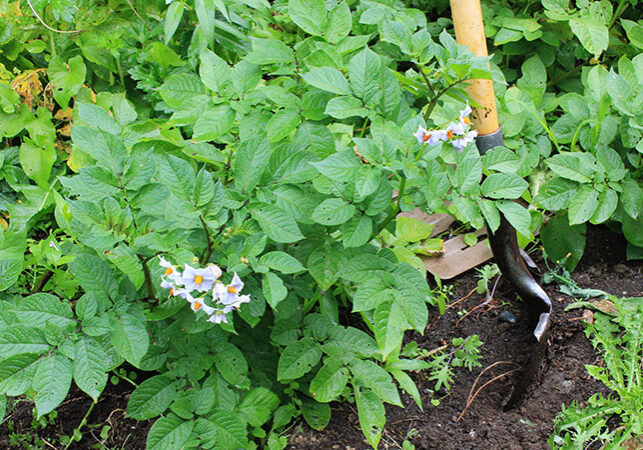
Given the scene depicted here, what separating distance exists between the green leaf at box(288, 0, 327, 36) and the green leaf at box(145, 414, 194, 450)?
92cm

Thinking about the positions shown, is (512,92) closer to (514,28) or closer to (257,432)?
(514,28)

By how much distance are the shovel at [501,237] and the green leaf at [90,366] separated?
930 millimetres

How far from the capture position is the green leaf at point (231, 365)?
138cm

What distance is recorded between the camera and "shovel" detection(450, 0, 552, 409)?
1.65m

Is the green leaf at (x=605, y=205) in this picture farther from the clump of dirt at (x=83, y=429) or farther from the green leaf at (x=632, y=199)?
the clump of dirt at (x=83, y=429)

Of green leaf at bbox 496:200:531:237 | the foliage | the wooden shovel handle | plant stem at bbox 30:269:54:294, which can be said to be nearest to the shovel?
the wooden shovel handle

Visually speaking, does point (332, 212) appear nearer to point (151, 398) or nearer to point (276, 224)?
point (276, 224)

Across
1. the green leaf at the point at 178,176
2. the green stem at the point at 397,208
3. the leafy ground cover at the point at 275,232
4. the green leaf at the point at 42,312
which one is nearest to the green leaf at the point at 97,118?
the leafy ground cover at the point at 275,232

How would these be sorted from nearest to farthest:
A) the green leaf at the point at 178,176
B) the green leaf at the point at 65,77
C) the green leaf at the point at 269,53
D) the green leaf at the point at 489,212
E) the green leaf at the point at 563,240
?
the green leaf at the point at 178,176 < the green leaf at the point at 489,212 < the green leaf at the point at 269,53 < the green leaf at the point at 563,240 < the green leaf at the point at 65,77

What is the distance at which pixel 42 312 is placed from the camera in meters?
1.15

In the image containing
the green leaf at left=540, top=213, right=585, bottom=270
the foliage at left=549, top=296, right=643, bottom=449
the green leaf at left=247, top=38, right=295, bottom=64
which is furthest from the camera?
the green leaf at left=540, top=213, right=585, bottom=270

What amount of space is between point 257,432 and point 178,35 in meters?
1.64

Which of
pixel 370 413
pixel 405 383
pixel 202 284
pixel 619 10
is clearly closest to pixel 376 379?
pixel 370 413

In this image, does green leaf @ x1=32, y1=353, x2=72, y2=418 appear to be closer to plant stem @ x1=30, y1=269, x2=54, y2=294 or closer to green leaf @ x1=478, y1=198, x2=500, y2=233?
plant stem @ x1=30, y1=269, x2=54, y2=294
